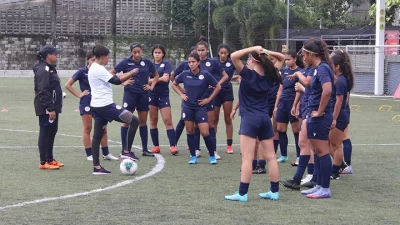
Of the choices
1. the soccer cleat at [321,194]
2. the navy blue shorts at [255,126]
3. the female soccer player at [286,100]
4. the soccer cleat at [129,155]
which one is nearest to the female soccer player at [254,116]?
the navy blue shorts at [255,126]

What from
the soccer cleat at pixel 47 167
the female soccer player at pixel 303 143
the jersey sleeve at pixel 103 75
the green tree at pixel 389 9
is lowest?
the soccer cleat at pixel 47 167

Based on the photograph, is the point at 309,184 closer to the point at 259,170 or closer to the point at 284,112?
the point at 259,170

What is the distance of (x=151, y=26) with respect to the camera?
2183 inches

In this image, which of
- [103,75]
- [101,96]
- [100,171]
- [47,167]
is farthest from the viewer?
[47,167]

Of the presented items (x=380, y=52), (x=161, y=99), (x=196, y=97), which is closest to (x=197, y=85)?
(x=196, y=97)

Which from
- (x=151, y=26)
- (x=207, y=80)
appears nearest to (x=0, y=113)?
(x=207, y=80)

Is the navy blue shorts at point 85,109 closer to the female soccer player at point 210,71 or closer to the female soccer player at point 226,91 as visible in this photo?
the female soccer player at point 210,71

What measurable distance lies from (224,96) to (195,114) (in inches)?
52.0

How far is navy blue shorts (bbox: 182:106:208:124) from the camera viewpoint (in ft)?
41.7

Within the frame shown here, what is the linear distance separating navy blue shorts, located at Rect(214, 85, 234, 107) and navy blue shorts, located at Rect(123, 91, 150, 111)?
134 centimetres

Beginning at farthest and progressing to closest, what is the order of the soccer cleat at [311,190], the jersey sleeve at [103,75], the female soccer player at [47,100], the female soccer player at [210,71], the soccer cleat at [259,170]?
the female soccer player at [210,71], the female soccer player at [47,100], the soccer cleat at [259,170], the jersey sleeve at [103,75], the soccer cleat at [311,190]

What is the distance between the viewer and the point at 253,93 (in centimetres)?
923

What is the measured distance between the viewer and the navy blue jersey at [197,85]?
12.7 m

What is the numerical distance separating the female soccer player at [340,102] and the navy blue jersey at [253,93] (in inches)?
42.8
